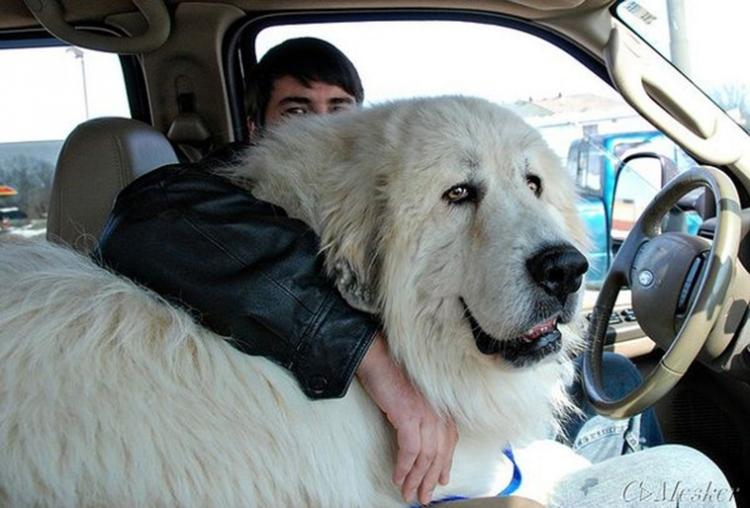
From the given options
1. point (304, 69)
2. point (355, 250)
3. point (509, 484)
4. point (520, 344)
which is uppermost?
point (304, 69)

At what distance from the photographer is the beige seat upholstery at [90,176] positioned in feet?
6.75

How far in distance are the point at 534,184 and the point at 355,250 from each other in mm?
452

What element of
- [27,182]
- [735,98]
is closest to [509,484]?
[735,98]

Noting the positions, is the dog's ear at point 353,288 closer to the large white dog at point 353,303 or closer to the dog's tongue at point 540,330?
the large white dog at point 353,303

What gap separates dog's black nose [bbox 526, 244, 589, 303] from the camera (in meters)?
1.27

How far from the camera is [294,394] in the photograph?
1.25m

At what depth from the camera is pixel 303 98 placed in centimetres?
233

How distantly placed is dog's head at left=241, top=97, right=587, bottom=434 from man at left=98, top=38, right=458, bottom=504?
59mm

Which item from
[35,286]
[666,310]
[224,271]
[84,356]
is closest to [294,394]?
[224,271]

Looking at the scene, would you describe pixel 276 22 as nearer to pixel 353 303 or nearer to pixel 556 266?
pixel 353 303

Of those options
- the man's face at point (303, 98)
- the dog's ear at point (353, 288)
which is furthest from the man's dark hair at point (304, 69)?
the dog's ear at point (353, 288)

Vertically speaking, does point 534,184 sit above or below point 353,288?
above

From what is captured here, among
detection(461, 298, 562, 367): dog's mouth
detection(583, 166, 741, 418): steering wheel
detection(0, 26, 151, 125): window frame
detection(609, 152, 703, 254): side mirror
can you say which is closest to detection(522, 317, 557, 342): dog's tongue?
detection(461, 298, 562, 367): dog's mouth

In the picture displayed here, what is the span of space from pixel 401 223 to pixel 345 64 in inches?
47.7
